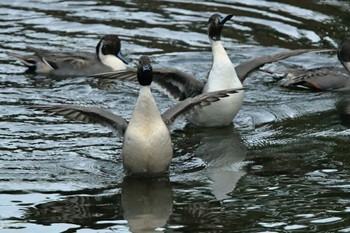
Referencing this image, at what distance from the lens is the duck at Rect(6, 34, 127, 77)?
15.6 m

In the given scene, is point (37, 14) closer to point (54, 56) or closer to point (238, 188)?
point (54, 56)

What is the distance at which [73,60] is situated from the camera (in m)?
15.6

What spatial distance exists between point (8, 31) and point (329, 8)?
17.7 feet

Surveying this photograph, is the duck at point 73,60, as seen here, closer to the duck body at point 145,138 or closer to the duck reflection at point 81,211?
the duck body at point 145,138

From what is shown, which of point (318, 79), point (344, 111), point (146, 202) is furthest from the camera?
point (318, 79)

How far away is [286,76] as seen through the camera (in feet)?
48.7

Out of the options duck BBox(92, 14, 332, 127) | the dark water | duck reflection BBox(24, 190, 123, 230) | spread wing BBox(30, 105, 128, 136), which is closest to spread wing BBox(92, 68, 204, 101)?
duck BBox(92, 14, 332, 127)

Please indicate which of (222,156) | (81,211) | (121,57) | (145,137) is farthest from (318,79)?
(81,211)

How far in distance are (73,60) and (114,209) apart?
6009 mm

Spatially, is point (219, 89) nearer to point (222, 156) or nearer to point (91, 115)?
point (222, 156)

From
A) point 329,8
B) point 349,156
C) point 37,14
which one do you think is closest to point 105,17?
point 37,14

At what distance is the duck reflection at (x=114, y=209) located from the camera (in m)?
9.45

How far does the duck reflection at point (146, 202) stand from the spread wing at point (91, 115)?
2.18 feet

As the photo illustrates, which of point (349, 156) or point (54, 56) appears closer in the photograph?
point (349, 156)
